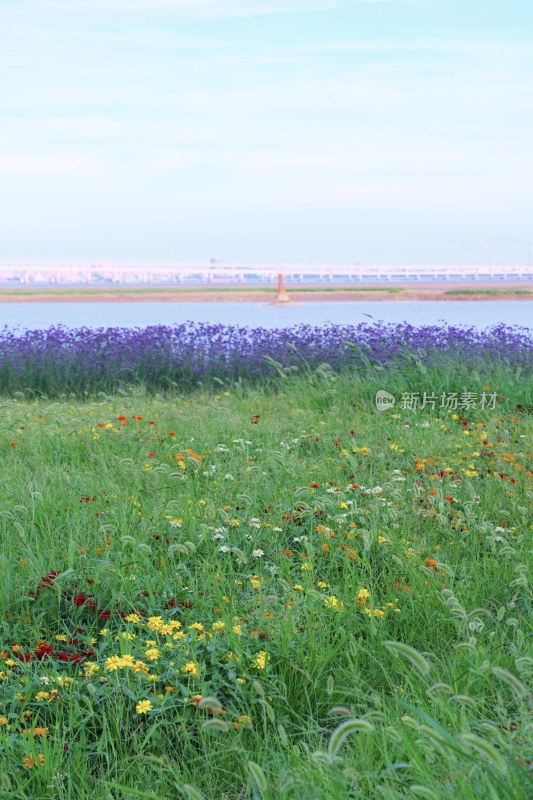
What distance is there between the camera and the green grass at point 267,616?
2.54 metres

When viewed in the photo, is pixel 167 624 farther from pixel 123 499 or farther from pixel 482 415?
pixel 482 415

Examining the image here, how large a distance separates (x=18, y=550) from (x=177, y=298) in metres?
52.5

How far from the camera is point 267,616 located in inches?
136

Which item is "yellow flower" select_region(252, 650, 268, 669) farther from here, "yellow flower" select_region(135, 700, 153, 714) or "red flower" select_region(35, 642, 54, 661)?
"red flower" select_region(35, 642, 54, 661)

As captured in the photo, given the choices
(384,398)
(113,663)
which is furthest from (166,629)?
(384,398)

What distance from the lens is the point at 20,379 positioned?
10.5 m

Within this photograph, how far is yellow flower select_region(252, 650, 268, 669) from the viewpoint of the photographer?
311 centimetres

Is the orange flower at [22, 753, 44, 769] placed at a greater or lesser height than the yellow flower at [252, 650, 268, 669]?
lesser

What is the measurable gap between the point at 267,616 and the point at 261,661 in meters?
0.36

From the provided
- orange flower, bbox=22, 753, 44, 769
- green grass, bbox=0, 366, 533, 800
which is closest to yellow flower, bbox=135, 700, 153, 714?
green grass, bbox=0, 366, 533, 800

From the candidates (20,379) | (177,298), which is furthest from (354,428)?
(177,298)

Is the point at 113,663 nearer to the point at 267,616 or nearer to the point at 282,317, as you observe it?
the point at 267,616

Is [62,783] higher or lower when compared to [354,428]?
lower

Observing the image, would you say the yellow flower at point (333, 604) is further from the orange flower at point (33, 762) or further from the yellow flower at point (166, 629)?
the orange flower at point (33, 762)
